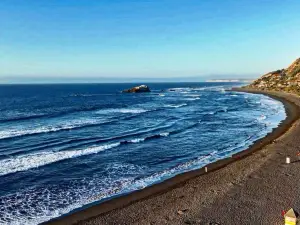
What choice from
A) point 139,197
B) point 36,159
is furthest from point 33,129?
point 139,197

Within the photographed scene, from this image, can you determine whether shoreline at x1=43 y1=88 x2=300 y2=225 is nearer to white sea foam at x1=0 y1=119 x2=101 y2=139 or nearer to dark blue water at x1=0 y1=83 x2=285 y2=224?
dark blue water at x1=0 y1=83 x2=285 y2=224

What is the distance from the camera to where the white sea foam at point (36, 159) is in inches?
1067

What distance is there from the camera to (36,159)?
29.9 metres

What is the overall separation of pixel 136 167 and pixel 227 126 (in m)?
25.6

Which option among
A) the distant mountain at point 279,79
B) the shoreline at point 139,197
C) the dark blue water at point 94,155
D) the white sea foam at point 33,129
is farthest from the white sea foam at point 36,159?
the distant mountain at point 279,79

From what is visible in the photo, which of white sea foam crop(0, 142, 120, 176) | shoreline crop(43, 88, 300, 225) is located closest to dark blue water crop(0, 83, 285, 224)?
white sea foam crop(0, 142, 120, 176)

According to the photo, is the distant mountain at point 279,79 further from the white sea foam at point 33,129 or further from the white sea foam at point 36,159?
the white sea foam at point 36,159

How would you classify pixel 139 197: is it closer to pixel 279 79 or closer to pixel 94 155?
pixel 94 155

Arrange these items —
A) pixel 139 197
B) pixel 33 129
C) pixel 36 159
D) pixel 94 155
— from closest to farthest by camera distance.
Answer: pixel 139 197 < pixel 36 159 < pixel 94 155 < pixel 33 129

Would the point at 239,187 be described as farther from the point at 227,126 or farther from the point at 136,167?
the point at 227,126

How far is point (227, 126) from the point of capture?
49594mm

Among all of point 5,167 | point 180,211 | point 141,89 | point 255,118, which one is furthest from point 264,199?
point 141,89

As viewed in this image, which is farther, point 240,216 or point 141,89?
point 141,89

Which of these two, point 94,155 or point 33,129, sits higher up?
point 33,129
